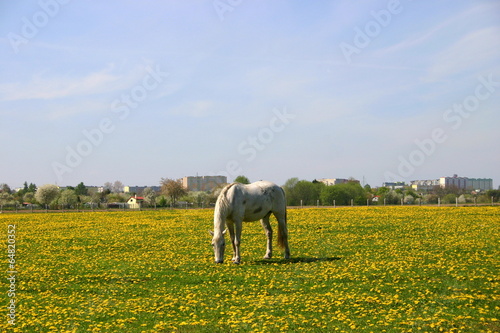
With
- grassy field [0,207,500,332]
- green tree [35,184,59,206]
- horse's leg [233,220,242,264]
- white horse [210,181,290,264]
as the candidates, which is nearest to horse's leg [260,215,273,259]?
white horse [210,181,290,264]

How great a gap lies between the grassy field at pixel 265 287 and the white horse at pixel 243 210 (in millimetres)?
853

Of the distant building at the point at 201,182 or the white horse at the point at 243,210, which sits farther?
the distant building at the point at 201,182

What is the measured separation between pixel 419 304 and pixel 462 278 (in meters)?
3.28

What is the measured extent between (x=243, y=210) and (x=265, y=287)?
4.99 meters

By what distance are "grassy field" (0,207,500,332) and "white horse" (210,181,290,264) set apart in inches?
33.6

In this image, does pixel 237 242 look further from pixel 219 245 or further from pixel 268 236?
pixel 268 236

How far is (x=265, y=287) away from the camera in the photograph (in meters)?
11.9

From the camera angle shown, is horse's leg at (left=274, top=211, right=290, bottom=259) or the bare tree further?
the bare tree

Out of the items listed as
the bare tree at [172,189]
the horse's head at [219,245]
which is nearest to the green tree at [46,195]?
the bare tree at [172,189]

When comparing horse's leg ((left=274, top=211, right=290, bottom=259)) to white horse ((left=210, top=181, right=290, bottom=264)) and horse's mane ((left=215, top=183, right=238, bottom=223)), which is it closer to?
white horse ((left=210, top=181, right=290, bottom=264))

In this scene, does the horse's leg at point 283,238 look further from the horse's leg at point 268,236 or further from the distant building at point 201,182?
the distant building at point 201,182

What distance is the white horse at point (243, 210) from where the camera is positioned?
52.8 feet

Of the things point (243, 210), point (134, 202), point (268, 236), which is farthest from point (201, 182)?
point (243, 210)

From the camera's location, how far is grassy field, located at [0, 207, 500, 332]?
8828mm
